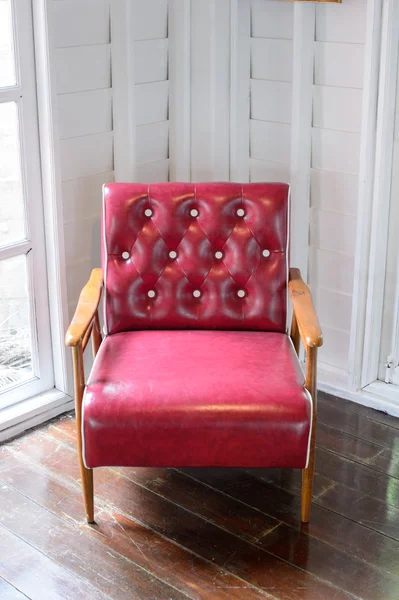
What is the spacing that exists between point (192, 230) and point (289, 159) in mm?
614

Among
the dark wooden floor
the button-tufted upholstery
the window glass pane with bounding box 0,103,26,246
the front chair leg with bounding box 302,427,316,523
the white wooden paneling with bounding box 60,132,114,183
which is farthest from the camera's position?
the white wooden paneling with bounding box 60,132,114,183

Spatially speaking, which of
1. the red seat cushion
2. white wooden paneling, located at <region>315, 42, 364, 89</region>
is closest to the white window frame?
the red seat cushion

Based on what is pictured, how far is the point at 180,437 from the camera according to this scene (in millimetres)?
2145

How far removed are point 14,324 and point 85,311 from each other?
551 mm

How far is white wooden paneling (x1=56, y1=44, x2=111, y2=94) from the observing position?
8.64 ft

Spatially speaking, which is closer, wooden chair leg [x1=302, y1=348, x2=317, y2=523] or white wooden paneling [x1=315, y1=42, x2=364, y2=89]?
wooden chair leg [x1=302, y1=348, x2=317, y2=523]

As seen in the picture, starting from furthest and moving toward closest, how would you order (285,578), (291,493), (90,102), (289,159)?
1. (289,159)
2. (90,102)
3. (291,493)
4. (285,578)

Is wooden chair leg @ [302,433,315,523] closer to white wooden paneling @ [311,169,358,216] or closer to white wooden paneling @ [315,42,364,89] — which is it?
white wooden paneling @ [311,169,358,216]

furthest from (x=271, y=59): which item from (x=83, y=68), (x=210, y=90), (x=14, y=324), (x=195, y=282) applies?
(x=14, y=324)

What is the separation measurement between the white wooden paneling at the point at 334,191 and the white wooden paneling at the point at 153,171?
564mm

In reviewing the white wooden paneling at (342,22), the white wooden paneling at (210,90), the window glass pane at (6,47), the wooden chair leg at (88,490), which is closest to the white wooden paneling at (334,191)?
the white wooden paneling at (210,90)

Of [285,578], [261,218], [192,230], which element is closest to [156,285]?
[192,230]

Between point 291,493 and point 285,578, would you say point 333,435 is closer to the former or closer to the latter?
point 291,493

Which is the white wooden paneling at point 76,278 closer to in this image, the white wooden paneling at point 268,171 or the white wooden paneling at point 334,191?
the white wooden paneling at point 268,171
